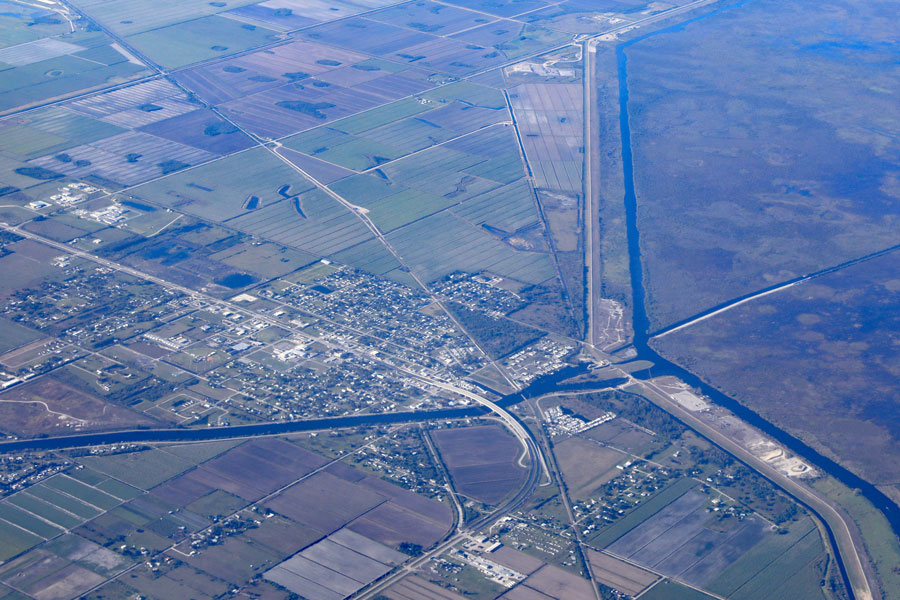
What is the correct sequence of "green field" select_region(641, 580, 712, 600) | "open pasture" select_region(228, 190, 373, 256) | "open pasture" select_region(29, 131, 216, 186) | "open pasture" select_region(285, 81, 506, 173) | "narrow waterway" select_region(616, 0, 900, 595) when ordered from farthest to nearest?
"open pasture" select_region(285, 81, 506, 173), "open pasture" select_region(29, 131, 216, 186), "open pasture" select_region(228, 190, 373, 256), "narrow waterway" select_region(616, 0, 900, 595), "green field" select_region(641, 580, 712, 600)

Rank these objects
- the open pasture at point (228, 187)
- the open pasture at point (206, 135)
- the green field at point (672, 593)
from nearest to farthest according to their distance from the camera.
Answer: the green field at point (672, 593)
the open pasture at point (228, 187)
the open pasture at point (206, 135)

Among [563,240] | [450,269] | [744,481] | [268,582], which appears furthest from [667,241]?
[268,582]

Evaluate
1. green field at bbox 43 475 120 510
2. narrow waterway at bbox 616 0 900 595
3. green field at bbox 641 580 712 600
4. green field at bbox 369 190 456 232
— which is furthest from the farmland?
narrow waterway at bbox 616 0 900 595

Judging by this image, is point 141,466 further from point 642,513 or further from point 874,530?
point 874,530

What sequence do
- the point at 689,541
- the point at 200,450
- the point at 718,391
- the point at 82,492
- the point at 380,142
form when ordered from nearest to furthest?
the point at 689,541 → the point at 82,492 → the point at 200,450 → the point at 718,391 → the point at 380,142

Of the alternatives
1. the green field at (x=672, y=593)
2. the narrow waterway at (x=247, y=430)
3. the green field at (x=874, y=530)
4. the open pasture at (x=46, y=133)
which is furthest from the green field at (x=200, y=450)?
the open pasture at (x=46, y=133)

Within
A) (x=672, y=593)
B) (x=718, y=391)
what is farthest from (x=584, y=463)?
(x=718, y=391)

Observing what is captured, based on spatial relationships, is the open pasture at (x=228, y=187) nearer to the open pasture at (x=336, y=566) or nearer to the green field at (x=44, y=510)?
the green field at (x=44, y=510)

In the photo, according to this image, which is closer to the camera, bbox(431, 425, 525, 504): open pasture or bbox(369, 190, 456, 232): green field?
bbox(431, 425, 525, 504): open pasture

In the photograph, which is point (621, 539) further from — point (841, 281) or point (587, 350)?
point (841, 281)

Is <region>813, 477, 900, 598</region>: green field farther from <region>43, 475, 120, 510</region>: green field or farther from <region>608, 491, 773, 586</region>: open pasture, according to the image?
<region>43, 475, 120, 510</region>: green field

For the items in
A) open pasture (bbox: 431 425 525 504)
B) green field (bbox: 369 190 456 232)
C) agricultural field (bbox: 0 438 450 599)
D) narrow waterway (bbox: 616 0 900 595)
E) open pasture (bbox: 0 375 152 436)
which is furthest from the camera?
green field (bbox: 369 190 456 232)

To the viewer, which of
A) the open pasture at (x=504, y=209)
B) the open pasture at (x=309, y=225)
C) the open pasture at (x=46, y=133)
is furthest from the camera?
the open pasture at (x=46, y=133)
